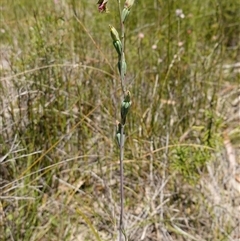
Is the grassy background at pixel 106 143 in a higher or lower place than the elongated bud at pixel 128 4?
lower

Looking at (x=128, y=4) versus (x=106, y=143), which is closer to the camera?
(x=128, y=4)

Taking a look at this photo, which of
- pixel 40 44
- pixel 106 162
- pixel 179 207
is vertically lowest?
pixel 179 207

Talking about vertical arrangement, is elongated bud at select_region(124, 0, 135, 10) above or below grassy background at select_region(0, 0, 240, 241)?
above

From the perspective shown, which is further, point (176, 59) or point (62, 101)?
point (176, 59)

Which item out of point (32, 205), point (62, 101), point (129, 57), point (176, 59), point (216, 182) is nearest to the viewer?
point (32, 205)

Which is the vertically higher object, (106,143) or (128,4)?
(128,4)

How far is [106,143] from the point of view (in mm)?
2217

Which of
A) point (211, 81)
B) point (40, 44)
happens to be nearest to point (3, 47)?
point (40, 44)

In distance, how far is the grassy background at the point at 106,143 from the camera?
1956 millimetres

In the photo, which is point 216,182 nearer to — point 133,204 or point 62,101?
point 133,204

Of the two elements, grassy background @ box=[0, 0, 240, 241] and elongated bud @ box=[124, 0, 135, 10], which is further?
grassy background @ box=[0, 0, 240, 241]

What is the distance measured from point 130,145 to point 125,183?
0.15 metres

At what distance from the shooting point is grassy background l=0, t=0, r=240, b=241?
6.42 feet

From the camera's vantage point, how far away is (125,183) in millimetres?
2121
